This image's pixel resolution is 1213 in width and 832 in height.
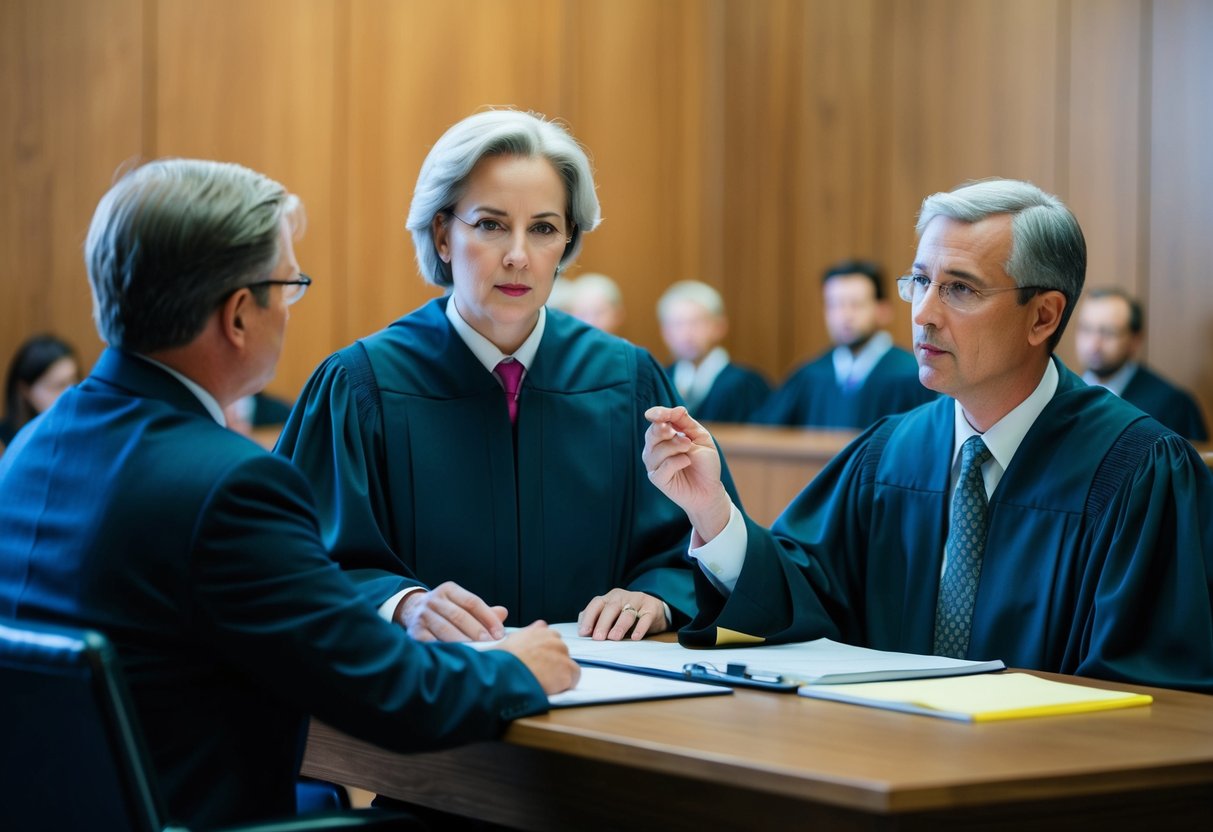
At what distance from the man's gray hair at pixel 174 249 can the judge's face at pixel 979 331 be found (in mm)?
1435

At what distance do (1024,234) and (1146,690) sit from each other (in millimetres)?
988

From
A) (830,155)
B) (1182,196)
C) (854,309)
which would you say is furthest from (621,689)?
(830,155)

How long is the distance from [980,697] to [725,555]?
28.2 inches

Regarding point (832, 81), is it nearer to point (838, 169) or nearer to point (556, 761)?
point (838, 169)

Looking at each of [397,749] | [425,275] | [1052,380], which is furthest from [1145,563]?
[425,275]

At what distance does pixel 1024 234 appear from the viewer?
3057 mm

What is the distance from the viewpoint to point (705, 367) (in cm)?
1147

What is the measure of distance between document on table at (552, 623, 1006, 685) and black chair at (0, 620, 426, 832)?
823 mm

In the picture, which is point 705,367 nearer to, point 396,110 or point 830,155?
point 830,155

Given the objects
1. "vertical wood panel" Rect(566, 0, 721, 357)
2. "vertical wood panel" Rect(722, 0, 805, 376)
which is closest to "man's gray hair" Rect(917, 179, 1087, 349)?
"vertical wood panel" Rect(566, 0, 721, 357)

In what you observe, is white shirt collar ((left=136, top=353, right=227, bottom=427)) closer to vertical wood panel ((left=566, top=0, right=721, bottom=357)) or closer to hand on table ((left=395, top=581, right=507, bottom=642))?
hand on table ((left=395, top=581, right=507, bottom=642))

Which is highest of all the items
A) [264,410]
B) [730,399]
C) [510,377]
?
[510,377]

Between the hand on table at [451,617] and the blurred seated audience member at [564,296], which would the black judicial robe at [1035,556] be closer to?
the hand on table at [451,617]

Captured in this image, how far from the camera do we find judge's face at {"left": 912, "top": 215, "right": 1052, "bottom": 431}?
9.89ft
